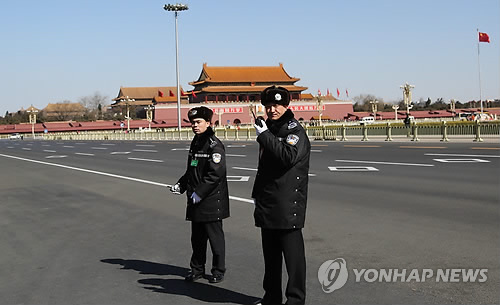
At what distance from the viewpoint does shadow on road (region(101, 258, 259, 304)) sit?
16.8ft

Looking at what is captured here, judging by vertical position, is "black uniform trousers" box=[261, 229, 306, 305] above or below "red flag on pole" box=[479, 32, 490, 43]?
below

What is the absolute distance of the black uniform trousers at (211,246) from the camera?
5.68 meters

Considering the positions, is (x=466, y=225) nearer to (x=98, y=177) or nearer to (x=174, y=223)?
(x=174, y=223)

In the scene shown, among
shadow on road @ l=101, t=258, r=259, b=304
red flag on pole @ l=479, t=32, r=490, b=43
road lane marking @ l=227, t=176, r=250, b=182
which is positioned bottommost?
shadow on road @ l=101, t=258, r=259, b=304

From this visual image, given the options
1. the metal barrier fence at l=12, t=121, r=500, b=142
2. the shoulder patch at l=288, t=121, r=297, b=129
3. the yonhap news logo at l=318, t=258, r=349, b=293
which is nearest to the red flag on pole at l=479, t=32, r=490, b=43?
the metal barrier fence at l=12, t=121, r=500, b=142

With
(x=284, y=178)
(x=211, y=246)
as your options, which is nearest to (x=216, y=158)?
(x=211, y=246)

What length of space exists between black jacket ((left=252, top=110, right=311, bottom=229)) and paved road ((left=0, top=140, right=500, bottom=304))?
36.4 inches

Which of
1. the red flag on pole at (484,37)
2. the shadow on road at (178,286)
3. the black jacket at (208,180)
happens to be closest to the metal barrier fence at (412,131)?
the red flag on pole at (484,37)

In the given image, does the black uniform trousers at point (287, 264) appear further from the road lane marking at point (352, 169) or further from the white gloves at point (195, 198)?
the road lane marking at point (352, 169)

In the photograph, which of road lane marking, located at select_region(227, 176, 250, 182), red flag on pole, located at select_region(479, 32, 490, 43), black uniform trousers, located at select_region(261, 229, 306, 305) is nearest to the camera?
black uniform trousers, located at select_region(261, 229, 306, 305)

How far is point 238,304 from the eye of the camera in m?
4.90

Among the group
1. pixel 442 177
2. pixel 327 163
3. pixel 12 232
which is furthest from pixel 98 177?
pixel 442 177

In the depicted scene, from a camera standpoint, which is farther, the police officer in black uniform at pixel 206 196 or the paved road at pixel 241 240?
the police officer in black uniform at pixel 206 196

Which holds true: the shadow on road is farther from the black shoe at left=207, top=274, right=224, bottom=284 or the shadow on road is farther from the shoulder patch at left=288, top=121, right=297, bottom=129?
the shoulder patch at left=288, top=121, right=297, bottom=129
